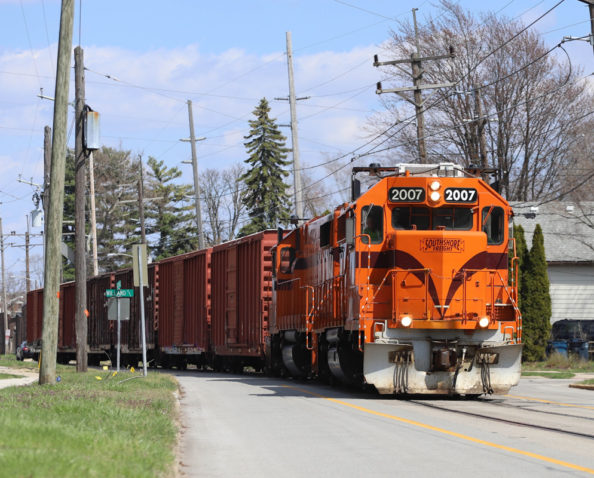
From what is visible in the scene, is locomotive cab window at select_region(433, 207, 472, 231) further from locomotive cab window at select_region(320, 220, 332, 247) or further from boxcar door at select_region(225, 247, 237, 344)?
boxcar door at select_region(225, 247, 237, 344)

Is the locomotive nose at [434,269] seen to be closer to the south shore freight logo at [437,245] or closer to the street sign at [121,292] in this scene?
the south shore freight logo at [437,245]

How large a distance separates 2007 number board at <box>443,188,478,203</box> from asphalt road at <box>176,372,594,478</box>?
12.5ft

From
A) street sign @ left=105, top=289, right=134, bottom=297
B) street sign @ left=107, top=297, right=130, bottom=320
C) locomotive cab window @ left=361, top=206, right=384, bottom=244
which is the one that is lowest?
street sign @ left=107, top=297, right=130, bottom=320

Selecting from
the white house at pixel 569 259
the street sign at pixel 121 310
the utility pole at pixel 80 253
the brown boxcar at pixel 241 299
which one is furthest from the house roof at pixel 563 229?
the utility pole at pixel 80 253

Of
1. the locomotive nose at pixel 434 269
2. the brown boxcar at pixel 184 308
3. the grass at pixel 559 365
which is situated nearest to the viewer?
the locomotive nose at pixel 434 269

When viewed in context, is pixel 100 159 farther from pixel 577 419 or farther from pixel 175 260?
pixel 577 419

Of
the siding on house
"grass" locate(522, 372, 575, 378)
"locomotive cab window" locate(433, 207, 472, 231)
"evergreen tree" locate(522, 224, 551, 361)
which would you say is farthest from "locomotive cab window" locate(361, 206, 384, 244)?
the siding on house

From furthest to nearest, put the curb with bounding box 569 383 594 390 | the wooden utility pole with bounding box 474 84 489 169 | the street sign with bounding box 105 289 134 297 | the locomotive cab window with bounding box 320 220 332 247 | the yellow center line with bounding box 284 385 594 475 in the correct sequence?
1. the wooden utility pole with bounding box 474 84 489 169
2. the street sign with bounding box 105 289 134 297
3. the curb with bounding box 569 383 594 390
4. the locomotive cab window with bounding box 320 220 332 247
5. the yellow center line with bounding box 284 385 594 475

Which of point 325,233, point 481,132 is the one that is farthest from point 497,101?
point 325,233

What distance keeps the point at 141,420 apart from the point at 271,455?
8.46 feet

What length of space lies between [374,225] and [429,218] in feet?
3.56

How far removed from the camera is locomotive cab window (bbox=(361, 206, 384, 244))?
19203 mm

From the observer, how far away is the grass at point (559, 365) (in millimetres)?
34381

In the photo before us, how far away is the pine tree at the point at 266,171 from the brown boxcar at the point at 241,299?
1503 inches
